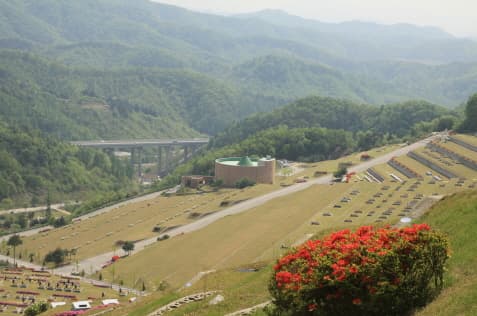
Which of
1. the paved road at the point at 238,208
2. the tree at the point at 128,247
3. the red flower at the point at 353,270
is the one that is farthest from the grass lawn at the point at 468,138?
the red flower at the point at 353,270

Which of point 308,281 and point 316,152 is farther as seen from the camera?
point 316,152

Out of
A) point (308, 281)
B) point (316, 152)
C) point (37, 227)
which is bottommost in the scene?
point (37, 227)

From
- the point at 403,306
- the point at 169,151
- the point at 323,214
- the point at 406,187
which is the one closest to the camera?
the point at 403,306

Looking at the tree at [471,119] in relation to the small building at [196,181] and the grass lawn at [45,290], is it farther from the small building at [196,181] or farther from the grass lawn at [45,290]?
the grass lawn at [45,290]

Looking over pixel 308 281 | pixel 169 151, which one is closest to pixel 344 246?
pixel 308 281

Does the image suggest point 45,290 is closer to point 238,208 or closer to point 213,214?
point 213,214

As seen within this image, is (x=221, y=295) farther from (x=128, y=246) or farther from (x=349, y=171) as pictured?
(x=349, y=171)
